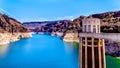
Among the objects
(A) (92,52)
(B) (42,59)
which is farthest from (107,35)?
(B) (42,59)

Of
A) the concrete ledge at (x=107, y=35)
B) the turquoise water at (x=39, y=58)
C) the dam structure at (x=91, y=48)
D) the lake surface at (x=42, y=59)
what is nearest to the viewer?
the concrete ledge at (x=107, y=35)

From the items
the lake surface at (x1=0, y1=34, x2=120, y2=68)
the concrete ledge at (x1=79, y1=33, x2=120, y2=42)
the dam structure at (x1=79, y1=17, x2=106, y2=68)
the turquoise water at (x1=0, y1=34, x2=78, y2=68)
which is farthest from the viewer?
the turquoise water at (x1=0, y1=34, x2=78, y2=68)

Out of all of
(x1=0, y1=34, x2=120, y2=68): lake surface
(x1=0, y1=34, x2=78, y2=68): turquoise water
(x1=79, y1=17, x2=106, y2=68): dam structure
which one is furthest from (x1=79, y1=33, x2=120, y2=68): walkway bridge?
(x1=0, y1=34, x2=78, y2=68): turquoise water

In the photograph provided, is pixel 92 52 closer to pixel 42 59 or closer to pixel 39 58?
pixel 42 59

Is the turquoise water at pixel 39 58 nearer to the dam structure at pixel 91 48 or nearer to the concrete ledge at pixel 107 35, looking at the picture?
the dam structure at pixel 91 48

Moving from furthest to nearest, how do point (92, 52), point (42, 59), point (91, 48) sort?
point (42, 59)
point (91, 48)
point (92, 52)

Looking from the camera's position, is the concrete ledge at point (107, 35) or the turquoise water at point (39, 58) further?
the turquoise water at point (39, 58)

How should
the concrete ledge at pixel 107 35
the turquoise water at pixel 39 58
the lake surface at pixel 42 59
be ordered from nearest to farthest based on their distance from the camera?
the concrete ledge at pixel 107 35
the lake surface at pixel 42 59
the turquoise water at pixel 39 58

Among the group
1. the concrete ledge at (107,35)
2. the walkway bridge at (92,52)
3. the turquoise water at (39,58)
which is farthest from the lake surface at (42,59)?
the concrete ledge at (107,35)

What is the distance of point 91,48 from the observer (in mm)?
20812

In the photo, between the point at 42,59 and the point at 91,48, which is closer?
the point at 91,48

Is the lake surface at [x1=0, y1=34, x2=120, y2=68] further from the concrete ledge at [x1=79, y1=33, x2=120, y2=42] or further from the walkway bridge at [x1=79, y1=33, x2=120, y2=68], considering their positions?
the concrete ledge at [x1=79, y1=33, x2=120, y2=42]

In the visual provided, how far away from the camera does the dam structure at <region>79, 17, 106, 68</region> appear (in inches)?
808

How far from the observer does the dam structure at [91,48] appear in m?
20.5
